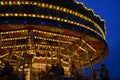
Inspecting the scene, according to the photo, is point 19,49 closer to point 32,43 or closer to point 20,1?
point 32,43

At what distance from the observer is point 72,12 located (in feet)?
72.6

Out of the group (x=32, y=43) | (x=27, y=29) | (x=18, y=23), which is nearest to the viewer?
(x=18, y=23)

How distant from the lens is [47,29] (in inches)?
858

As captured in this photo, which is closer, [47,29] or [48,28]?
[48,28]

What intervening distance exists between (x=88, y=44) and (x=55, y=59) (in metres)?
5.86

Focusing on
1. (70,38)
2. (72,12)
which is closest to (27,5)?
(72,12)

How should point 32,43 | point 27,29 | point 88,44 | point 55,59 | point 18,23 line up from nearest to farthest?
point 18,23 < point 27,29 < point 32,43 < point 88,44 < point 55,59

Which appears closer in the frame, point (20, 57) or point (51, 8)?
point (51, 8)

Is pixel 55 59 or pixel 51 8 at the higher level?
pixel 51 8

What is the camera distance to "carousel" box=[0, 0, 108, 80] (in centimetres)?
2002

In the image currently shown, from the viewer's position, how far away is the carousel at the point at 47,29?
2002 cm

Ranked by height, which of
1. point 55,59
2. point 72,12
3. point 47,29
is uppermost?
point 72,12

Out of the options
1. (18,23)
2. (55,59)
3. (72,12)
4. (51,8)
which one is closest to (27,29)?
(18,23)

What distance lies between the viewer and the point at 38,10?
20.2m
